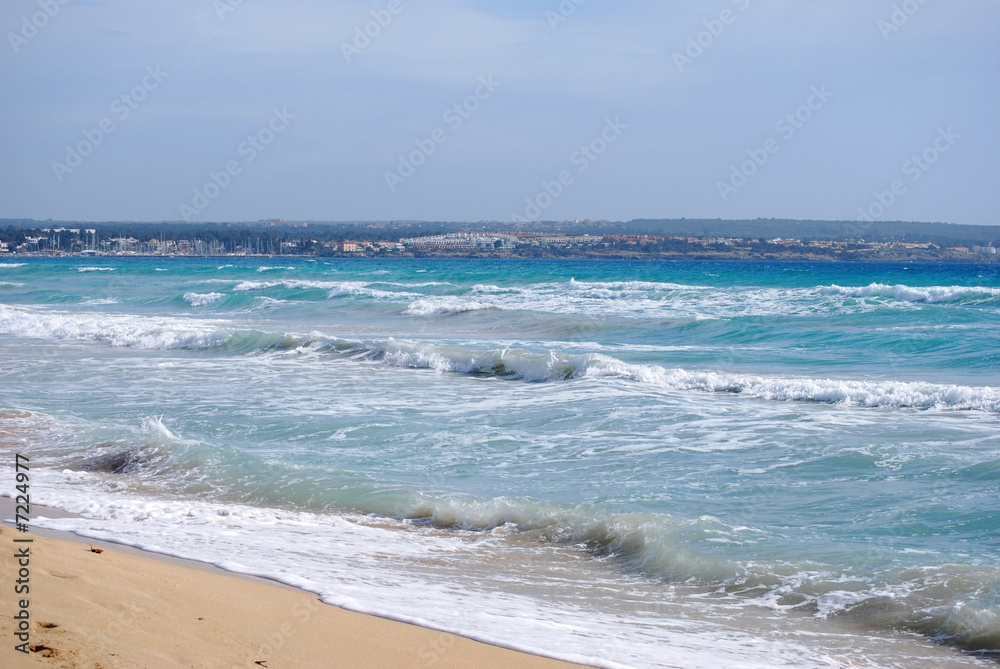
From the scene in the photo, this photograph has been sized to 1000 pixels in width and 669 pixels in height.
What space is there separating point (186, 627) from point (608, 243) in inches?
3645

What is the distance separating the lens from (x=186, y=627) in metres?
4.05

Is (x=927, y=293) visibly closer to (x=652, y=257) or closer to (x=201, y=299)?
(x=201, y=299)

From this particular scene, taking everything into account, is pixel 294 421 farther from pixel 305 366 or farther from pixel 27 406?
pixel 305 366

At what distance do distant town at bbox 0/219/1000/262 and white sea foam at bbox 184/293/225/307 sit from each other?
56.1 metres

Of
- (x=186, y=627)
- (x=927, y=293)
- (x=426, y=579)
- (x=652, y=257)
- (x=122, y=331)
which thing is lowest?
(x=426, y=579)

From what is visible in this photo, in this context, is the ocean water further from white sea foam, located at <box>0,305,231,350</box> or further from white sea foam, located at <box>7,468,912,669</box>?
white sea foam, located at <box>0,305,231,350</box>

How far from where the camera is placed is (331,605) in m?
4.82

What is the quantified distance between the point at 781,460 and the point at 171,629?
6.72m

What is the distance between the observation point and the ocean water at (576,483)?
199 inches

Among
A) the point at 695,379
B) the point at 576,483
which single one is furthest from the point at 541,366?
the point at 576,483

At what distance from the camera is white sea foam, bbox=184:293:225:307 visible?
3541 centimetres

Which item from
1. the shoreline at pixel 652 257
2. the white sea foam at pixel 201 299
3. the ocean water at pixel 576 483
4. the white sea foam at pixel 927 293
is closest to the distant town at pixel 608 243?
the shoreline at pixel 652 257

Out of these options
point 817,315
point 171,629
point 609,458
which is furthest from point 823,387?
point 817,315

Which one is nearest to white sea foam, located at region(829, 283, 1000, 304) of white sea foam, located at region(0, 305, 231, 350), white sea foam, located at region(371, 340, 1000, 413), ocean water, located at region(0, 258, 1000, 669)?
ocean water, located at region(0, 258, 1000, 669)
